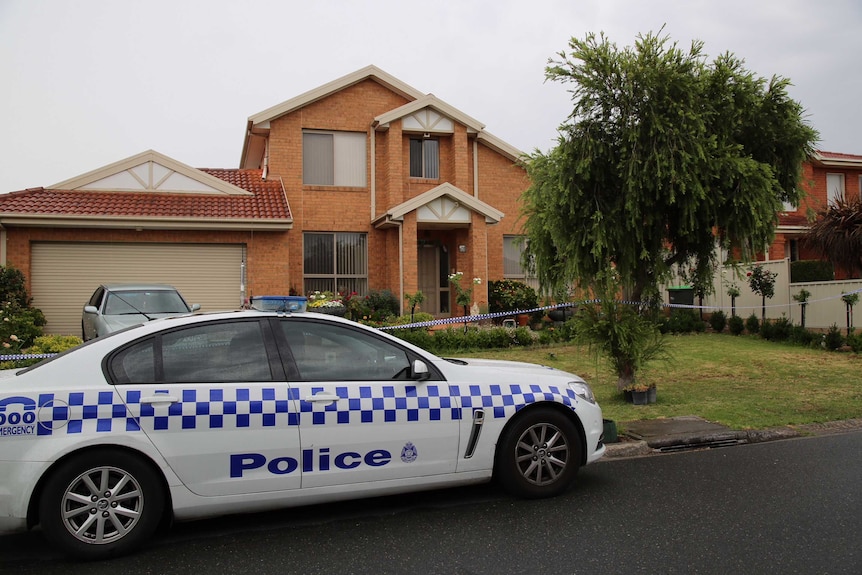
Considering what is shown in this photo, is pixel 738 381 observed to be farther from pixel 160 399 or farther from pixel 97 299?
pixel 97 299

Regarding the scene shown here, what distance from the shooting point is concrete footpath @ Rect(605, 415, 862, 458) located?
689cm

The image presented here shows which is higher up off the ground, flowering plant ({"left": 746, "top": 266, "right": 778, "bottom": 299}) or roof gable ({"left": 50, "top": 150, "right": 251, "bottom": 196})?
roof gable ({"left": 50, "top": 150, "right": 251, "bottom": 196})

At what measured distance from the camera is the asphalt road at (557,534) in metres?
4.09

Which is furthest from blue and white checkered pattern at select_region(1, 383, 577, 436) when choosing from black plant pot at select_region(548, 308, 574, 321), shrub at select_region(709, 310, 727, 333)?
shrub at select_region(709, 310, 727, 333)

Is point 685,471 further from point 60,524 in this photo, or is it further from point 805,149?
point 805,149

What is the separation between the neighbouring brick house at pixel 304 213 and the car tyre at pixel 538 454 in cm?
1211

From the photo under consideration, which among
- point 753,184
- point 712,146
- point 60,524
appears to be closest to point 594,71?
point 712,146

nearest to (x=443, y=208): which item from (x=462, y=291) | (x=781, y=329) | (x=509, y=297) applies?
(x=462, y=291)

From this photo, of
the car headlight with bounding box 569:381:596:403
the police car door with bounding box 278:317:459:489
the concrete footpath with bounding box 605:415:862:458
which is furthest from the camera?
the concrete footpath with bounding box 605:415:862:458

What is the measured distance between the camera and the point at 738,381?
36.0 feet

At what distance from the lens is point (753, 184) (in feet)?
28.7

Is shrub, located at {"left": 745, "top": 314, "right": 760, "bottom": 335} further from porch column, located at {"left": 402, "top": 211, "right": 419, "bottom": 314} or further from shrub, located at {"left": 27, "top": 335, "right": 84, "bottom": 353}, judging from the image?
shrub, located at {"left": 27, "top": 335, "right": 84, "bottom": 353}

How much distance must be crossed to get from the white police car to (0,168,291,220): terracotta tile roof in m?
11.8

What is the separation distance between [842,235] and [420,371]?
664 inches
